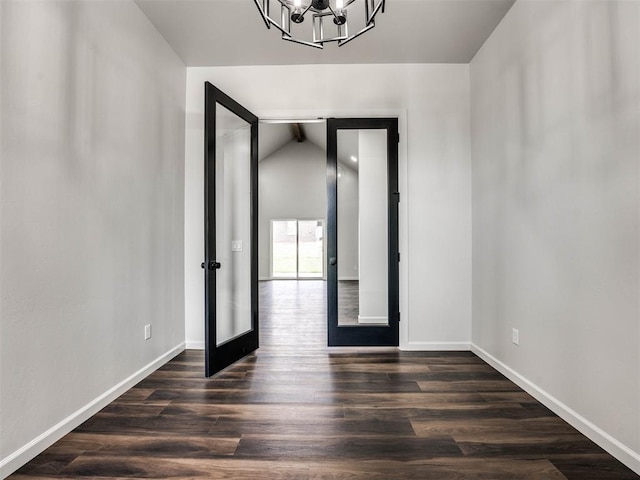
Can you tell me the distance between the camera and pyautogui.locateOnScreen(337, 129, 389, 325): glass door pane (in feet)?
11.9

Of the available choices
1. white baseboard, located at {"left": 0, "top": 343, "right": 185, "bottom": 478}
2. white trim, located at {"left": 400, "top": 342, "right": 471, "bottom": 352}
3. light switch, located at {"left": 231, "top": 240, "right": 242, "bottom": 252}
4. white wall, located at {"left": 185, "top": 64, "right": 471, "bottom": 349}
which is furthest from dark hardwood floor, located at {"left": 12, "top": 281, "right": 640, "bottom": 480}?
light switch, located at {"left": 231, "top": 240, "right": 242, "bottom": 252}

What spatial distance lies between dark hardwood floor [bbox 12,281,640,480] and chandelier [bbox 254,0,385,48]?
2.06m

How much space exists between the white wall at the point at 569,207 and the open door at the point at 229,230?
7.26 ft

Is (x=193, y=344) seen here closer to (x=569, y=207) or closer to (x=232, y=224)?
(x=232, y=224)

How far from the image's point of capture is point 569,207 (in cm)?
207

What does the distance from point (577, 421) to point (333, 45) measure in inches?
131

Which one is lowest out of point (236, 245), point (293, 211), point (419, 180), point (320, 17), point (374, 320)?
point (374, 320)

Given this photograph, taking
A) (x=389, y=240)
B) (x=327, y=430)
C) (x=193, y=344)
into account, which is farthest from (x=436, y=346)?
(x=193, y=344)

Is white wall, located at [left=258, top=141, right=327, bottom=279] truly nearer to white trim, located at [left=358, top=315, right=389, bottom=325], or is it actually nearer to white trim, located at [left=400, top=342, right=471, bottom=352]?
white trim, located at [left=358, top=315, right=389, bottom=325]

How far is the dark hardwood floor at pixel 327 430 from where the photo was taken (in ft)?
5.49

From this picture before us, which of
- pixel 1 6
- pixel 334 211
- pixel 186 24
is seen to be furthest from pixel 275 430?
pixel 186 24

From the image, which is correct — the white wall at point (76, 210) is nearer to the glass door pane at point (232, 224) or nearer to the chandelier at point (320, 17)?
the glass door pane at point (232, 224)

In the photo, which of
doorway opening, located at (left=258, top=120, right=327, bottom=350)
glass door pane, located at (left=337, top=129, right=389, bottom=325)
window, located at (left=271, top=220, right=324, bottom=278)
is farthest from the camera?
window, located at (left=271, top=220, right=324, bottom=278)

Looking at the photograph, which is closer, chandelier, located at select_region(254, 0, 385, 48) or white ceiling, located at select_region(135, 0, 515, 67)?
chandelier, located at select_region(254, 0, 385, 48)
